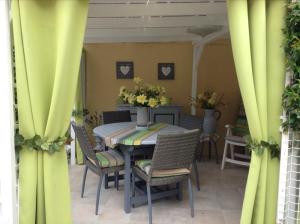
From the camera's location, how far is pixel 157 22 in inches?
147

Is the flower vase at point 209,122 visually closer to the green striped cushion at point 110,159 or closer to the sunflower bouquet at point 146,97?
the sunflower bouquet at point 146,97

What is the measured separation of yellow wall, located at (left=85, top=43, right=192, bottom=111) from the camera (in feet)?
17.6

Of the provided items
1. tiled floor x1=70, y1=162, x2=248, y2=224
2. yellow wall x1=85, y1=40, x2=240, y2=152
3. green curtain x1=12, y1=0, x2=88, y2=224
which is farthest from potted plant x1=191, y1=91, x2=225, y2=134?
green curtain x1=12, y1=0, x2=88, y2=224

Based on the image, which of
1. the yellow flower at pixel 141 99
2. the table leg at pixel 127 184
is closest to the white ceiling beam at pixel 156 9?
the yellow flower at pixel 141 99

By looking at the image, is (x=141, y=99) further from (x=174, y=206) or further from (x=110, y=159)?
(x=174, y=206)

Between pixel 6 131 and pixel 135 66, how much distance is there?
3.81m

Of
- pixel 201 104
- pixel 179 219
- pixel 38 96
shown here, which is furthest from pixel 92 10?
pixel 201 104

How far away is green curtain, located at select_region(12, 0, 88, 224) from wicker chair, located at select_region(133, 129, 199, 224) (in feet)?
3.51

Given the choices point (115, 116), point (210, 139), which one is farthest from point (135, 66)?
point (210, 139)

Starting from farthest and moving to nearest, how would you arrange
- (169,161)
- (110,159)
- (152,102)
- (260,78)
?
(152,102), (110,159), (169,161), (260,78)

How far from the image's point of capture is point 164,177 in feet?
9.64

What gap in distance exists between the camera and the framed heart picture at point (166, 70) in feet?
17.7

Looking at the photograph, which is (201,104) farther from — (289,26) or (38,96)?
(38,96)

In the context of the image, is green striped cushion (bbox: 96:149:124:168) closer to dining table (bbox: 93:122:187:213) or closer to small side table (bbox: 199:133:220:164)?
dining table (bbox: 93:122:187:213)
